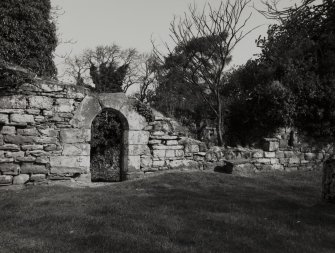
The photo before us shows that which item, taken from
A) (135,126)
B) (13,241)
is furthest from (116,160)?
(13,241)

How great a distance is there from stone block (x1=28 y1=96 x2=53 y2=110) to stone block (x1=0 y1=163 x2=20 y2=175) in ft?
4.65

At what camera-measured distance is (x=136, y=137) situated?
9500 mm

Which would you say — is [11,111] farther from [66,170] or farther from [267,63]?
[267,63]

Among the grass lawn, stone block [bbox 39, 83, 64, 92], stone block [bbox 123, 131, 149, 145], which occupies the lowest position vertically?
the grass lawn

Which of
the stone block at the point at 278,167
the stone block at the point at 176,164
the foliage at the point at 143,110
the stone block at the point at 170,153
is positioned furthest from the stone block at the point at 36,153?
the stone block at the point at 278,167

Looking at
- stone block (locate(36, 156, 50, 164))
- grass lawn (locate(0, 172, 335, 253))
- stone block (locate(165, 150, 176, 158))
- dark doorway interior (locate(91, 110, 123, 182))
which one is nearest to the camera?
grass lawn (locate(0, 172, 335, 253))

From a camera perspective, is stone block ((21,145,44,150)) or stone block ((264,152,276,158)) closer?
stone block ((21,145,44,150))

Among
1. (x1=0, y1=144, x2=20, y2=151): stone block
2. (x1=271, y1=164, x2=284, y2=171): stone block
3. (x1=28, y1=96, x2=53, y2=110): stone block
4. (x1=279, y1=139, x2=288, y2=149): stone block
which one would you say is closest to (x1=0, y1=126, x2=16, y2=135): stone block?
(x1=0, y1=144, x2=20, y2=151): stone block

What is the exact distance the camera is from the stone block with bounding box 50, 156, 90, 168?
27.9 ft

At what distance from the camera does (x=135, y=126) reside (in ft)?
31.2

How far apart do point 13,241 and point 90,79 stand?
1090 inches

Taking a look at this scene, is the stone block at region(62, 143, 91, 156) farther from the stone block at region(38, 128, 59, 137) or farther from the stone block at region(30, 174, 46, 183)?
the stone block at region(30, 174, 46, 183)

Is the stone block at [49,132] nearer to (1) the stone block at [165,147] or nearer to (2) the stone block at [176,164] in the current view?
(1) the stone block at [165,147]

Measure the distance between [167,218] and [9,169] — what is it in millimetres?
4540
